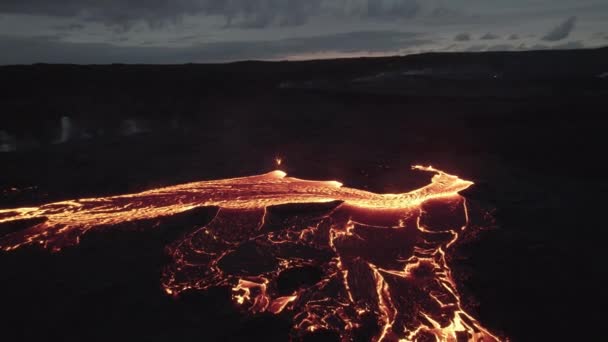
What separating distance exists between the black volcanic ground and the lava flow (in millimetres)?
314

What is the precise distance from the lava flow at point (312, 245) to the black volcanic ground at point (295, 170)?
1.03 feet

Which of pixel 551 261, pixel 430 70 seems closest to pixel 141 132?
pixel 551 261

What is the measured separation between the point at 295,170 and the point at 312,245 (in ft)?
12.7

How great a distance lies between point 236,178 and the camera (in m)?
8.99

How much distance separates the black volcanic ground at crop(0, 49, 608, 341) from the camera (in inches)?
179

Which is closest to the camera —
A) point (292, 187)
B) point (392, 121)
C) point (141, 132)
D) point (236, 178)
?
point (292, 187)

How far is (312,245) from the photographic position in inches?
234

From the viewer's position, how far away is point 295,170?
9648 millimetres

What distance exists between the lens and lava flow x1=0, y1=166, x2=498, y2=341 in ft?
14.6

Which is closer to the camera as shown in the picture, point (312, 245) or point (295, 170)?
point (312, 245)

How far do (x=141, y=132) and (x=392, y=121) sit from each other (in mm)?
9713

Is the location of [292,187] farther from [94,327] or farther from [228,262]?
[94,327]

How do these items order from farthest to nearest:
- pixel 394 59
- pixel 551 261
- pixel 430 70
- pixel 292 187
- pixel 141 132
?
pixel 394 59, pixel 430 70, pixel 141 132, pixel 292 187, pixel 551 261

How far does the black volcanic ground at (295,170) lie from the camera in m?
4.56
